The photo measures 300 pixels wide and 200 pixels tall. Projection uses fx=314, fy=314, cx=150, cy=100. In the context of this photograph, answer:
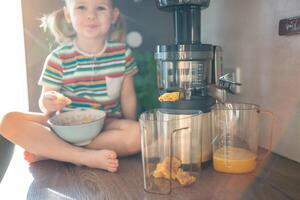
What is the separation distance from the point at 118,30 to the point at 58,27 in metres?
0.14

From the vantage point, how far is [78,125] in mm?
736

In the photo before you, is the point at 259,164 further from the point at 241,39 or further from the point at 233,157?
the point at 241,39

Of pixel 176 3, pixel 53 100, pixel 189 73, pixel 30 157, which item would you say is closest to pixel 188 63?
pixel 189 73

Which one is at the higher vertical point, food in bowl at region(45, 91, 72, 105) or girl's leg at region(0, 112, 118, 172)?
food in bowl at region(45, 91, 72, 105)

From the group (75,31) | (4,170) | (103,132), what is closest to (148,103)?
(103,132)

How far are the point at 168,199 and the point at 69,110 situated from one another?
0.34 m

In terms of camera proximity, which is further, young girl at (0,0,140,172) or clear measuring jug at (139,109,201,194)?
young girl at (0,0,140,172)

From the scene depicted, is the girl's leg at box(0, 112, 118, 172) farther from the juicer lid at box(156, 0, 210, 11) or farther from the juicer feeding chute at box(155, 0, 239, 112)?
the juicer lid at box(156, 0, 210, 11)

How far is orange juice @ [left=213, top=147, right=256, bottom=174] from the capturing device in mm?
673

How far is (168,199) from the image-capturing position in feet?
1.85

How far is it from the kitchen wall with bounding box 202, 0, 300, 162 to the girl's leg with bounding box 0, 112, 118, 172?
0.40 m

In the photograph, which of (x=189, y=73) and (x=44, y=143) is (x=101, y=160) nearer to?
(x=44, y=143)

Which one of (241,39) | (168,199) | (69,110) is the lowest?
(168,199)

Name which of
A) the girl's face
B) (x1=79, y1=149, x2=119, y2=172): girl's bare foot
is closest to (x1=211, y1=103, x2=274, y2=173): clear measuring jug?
(x1=79, y1=149, x2=119, y2=172): girl's bare foot
